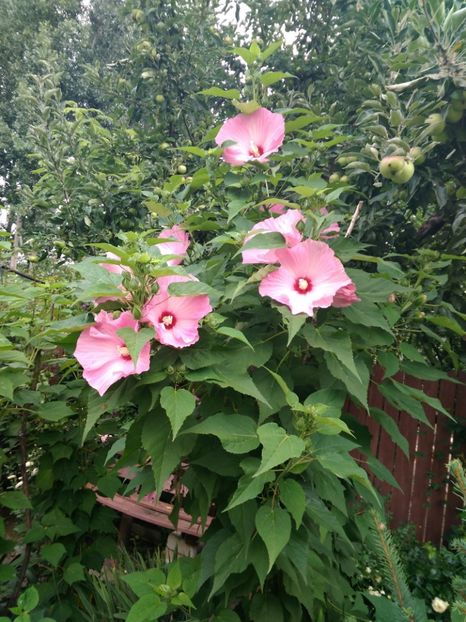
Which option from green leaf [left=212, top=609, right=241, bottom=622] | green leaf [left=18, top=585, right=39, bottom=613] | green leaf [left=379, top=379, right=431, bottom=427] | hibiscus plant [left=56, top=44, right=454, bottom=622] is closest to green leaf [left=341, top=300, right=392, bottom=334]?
hibiscus plant [left=56, top=44, right=454, bottom=622]

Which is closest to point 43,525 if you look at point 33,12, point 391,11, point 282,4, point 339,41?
point 391,11

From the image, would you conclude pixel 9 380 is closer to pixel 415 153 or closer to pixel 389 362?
pixel 389 362

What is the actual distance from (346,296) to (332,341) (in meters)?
0.12

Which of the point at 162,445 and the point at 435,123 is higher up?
the point at 435,123

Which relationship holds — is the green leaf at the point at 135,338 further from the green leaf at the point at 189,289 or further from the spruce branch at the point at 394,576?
the spruce branch at the point at 394,576

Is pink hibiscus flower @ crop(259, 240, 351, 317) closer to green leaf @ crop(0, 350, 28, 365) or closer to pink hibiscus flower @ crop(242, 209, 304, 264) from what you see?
pink hibiscus flower @ crop(242, 209, 304, 264)

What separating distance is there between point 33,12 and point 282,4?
12.5 m

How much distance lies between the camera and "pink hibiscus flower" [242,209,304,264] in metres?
0.99

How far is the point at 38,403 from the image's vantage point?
1.40 meters

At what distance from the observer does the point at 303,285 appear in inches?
38.1

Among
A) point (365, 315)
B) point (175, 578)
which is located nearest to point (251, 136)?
point (365, 315)

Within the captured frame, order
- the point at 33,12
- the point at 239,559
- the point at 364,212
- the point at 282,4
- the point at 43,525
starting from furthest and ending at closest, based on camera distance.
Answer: the point at 33,12 → the point at 282,4 → the point at 364,212 → the point at 43,525 → the point at 239,559

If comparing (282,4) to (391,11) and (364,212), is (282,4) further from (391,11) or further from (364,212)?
(364,212)

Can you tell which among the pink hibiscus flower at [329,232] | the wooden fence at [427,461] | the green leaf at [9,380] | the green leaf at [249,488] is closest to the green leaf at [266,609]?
the green leaf at [249,488]
